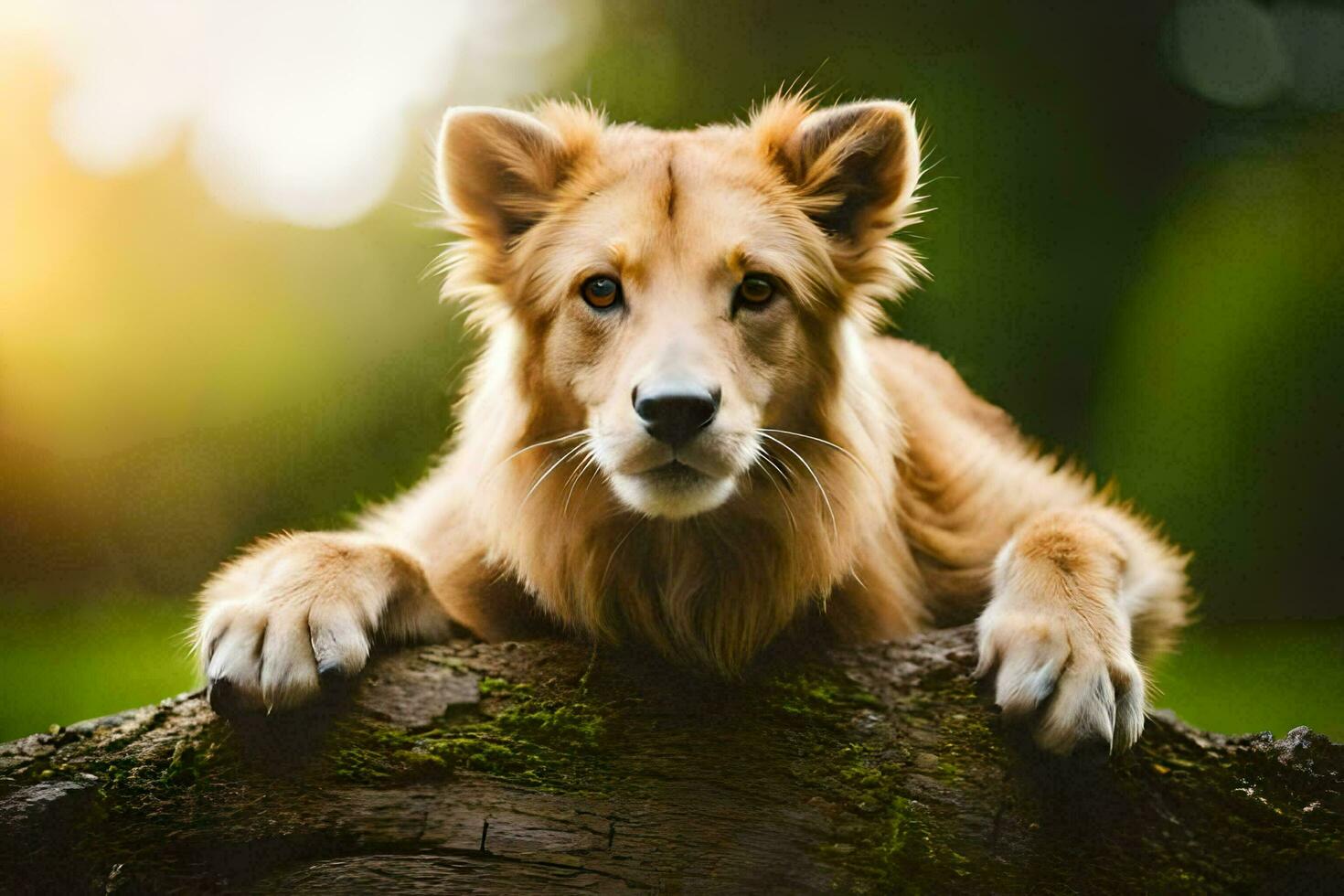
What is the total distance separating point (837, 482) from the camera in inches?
109

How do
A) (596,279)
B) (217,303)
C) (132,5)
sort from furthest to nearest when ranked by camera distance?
(217,303)
(132,5)
(596,279)

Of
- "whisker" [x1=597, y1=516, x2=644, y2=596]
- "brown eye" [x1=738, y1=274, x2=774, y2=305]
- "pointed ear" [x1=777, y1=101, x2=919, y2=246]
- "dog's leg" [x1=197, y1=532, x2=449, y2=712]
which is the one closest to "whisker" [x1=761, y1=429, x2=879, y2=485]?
"brown eye" [x1=738, y1=274, x2=774, y2=305]

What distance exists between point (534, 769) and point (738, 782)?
384mm

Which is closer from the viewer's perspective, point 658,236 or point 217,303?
point 658,236

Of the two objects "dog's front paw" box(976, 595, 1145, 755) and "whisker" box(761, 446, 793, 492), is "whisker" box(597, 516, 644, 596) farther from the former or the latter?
"dog's front paw" box(976, 595, 1145, 755)

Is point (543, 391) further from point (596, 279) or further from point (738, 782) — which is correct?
point (738, 782)

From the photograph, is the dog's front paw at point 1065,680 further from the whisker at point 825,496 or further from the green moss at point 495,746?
the green moss at point 495,746

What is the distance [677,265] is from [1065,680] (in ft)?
3.81

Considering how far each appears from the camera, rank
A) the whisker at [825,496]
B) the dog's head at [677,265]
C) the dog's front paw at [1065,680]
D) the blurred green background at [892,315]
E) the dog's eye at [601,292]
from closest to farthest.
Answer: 1. the dog's front paw at [1065,680]
2. the dog's head at [677,265]
3. the dog's eye at [601,292]
4. the whisker at [825,496]
5. the blurred green background at [892,315]

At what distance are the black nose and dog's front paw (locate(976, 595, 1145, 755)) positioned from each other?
74 centimetres

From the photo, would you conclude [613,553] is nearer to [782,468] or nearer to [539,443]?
[539,443]

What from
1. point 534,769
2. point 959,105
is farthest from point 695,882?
point 959,105

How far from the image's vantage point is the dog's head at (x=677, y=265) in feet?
7.59

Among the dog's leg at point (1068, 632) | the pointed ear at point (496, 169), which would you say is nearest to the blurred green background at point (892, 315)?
the pointed ear at point (496, 169)
